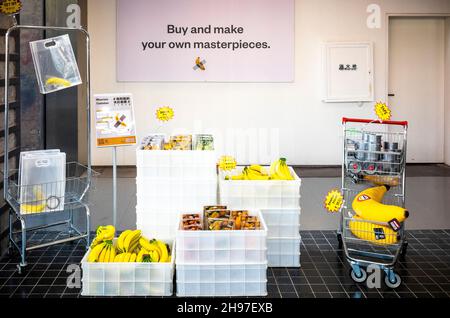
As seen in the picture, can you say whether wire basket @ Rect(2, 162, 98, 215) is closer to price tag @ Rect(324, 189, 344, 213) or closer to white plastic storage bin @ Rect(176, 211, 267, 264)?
white plastic storage bin @ Rect(176, 211, 267, 264)

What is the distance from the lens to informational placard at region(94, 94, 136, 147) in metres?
4.83

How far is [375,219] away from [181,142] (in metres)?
1.68

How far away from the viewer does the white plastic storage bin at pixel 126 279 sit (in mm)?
3969

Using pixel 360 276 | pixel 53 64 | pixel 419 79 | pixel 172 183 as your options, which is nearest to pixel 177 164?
pixel 172 183

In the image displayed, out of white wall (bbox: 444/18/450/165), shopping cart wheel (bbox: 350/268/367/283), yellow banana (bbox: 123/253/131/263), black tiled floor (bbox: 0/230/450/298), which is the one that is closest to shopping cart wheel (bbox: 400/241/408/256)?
black tiled floor (bbox: 0/230/450/298)

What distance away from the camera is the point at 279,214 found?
457 centimetres

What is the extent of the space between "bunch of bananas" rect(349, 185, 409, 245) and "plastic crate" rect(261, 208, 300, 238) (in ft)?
1.42

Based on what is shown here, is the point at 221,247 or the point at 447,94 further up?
the point at 447,94

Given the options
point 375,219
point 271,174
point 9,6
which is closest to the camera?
point 375,219

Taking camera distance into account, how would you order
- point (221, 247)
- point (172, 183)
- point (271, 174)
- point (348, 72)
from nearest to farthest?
1. point (221, 247)
2. point (172, 183)
3. point (271, 174)
4. point (348, 72)

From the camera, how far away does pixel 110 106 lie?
4867 mm

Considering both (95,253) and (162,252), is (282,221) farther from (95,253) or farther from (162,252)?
(95,253)

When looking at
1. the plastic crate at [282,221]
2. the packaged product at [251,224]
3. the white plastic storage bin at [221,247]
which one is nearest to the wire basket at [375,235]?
the plastic crate at [282,221]

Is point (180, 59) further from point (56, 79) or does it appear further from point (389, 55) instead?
point (56, 79)
